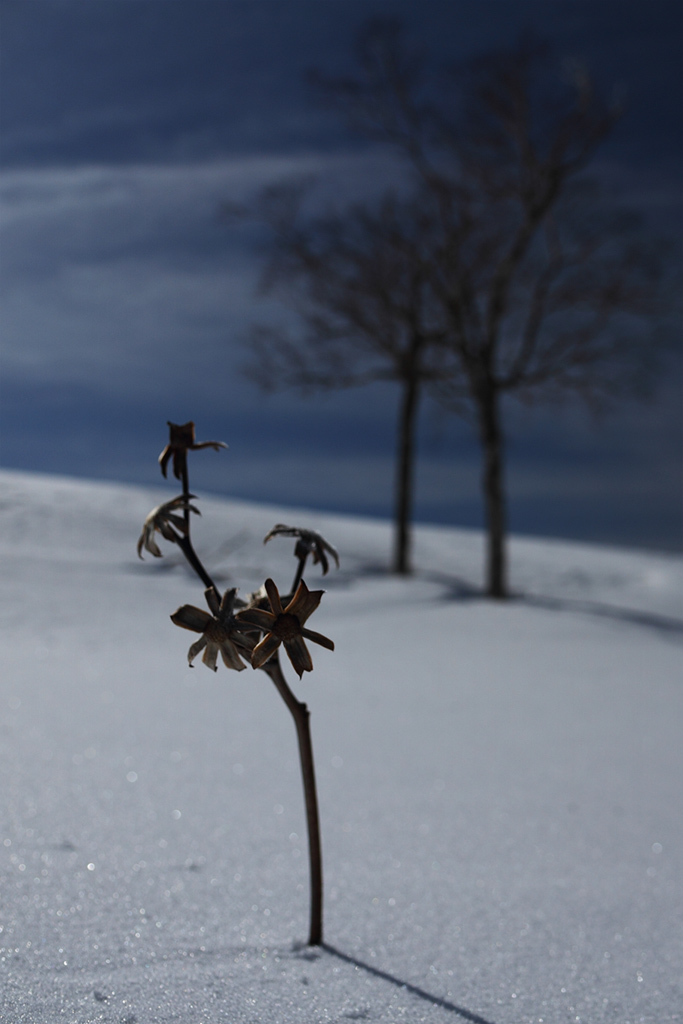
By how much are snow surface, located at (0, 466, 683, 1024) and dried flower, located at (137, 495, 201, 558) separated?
578mm

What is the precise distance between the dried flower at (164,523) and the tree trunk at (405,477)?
794 centimetres

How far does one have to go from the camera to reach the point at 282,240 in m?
9.76

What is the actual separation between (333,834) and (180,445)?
3.64 ft

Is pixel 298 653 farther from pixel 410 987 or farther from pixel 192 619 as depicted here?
pixel 410 987

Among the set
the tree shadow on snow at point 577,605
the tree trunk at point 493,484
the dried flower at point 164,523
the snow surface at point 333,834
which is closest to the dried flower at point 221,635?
the dried flower at point 164,523

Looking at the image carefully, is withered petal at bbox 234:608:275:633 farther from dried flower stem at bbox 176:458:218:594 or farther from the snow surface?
the snow surface

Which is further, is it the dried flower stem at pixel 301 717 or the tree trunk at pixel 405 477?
the tree trunk at pixel 405 477

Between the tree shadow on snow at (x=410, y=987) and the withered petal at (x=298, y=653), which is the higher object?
the withered petal at (x=298, y=653)

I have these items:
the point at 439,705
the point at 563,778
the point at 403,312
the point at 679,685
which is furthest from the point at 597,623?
the point at 403,312

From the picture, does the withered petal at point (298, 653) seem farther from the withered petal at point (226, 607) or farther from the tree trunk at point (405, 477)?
the tree trunk at point (405, 477)

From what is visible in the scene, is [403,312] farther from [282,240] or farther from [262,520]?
[262,520]

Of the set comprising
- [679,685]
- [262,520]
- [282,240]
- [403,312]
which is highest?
[282,240]

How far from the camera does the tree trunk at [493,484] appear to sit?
796 centimetres

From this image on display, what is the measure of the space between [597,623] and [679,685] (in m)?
2.09
